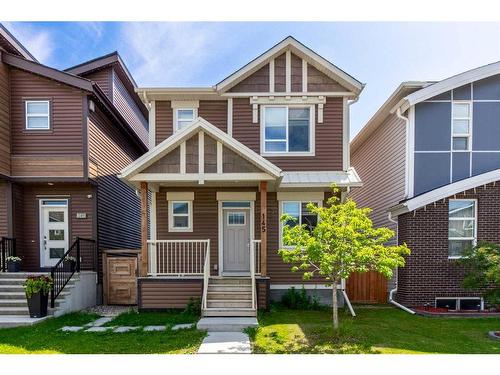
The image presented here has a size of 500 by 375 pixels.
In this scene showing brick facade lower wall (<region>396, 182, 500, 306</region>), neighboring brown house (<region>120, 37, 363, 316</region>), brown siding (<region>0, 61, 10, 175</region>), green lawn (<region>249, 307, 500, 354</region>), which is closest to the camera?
green lawn (<region>249, 307, 500, 354</region>)

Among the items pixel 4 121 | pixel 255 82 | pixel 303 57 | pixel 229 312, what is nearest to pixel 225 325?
pixel 229 312

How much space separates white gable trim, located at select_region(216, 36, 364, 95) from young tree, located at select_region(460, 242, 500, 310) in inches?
238

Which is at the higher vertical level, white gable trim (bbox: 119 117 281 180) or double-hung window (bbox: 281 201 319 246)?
white gable trim (bbox: 119 117 281 180)

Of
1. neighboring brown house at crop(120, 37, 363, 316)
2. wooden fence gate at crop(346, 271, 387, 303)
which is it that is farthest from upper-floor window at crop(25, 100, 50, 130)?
wooden fence gate at crop(346, 271, 387, 303)

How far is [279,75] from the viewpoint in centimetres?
1078

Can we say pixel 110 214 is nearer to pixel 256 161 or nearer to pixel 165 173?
pixel 165 173

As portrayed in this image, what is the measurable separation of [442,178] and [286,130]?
5.48m

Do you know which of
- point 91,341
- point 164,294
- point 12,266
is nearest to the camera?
point 91,341

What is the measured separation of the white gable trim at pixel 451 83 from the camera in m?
10.4

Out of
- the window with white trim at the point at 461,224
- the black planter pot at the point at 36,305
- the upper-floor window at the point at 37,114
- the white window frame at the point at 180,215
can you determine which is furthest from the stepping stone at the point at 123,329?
the window with white trim at the point at 461,224

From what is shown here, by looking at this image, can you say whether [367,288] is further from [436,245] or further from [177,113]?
[177,113]

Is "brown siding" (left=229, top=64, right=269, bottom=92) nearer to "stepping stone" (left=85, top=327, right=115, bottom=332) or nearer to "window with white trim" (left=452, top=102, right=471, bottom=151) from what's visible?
"window with white trim" (left=452, top=102, right=471, bottom=151)

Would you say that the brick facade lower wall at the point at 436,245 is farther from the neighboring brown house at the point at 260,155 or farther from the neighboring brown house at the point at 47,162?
the neighboring brown house at the point at 47,162

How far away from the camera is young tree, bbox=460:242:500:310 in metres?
8.13
